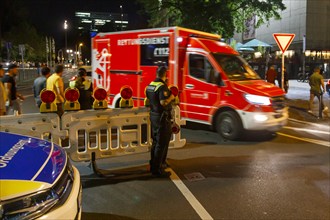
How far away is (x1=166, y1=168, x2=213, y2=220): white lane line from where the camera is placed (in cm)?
497

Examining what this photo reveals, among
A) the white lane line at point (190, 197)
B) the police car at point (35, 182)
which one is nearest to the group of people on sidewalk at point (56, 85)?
the white lane line at point (190, 197)

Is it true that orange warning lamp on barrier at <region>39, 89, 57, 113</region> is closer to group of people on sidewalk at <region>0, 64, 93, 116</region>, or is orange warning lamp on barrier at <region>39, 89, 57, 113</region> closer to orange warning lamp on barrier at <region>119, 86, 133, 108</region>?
orange warning lamp on barrier at <region>119, 86, 133, 108</region>

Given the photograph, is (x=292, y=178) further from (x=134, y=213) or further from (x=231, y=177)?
(x=134, y=213)

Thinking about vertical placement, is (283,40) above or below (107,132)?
above

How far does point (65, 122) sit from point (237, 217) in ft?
9.40

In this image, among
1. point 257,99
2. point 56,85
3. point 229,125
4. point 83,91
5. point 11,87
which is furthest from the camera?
point 11,87

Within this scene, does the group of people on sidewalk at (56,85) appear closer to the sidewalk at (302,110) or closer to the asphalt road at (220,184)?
the asphalt road at (220,184)

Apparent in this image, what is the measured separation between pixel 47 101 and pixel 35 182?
10.2ft

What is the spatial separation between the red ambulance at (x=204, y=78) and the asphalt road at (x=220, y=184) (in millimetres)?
672

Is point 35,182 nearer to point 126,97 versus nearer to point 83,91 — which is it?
point 126,97

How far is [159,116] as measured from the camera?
632 cm

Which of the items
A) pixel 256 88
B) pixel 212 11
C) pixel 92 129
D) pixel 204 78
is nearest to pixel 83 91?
pixel 92 129

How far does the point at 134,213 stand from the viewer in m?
5.00

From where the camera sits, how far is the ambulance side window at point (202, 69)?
9766 mm
